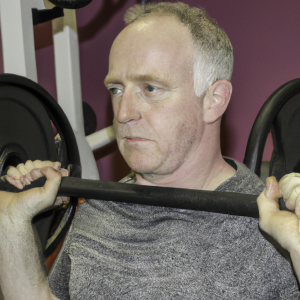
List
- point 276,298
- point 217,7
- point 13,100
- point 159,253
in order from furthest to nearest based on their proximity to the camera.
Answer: point 217,7 → point 13,100 → point 159,253 → point 276,298

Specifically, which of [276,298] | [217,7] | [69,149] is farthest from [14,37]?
[276,298]

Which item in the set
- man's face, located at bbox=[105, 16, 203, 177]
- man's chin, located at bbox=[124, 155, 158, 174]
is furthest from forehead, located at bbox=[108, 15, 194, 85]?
man's chin, located at bbox=[124, 155, 158, 174]

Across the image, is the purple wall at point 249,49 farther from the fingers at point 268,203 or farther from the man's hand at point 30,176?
the fingers at point 268,203

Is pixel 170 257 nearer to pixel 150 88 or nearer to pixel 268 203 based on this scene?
pixel 268 203

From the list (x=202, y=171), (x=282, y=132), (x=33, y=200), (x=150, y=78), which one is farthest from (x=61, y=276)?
(x=282, y=132)

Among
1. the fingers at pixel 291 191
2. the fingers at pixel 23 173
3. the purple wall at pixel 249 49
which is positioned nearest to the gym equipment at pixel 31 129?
the fingers at pixel 23 173

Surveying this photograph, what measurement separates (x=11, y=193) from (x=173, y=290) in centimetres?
50

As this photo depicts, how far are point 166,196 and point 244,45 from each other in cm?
130

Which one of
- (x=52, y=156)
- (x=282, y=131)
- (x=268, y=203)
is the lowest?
(x=52, y=156)

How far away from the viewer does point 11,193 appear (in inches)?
41.7

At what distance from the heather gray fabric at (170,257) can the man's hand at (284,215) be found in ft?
0.58

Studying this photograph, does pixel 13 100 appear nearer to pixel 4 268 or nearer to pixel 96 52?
pixel 4 268

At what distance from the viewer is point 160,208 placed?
1.02 meters

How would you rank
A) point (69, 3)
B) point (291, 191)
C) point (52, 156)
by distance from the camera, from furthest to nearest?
point (52, 156) → point (69, 3) → point (291, 191)
